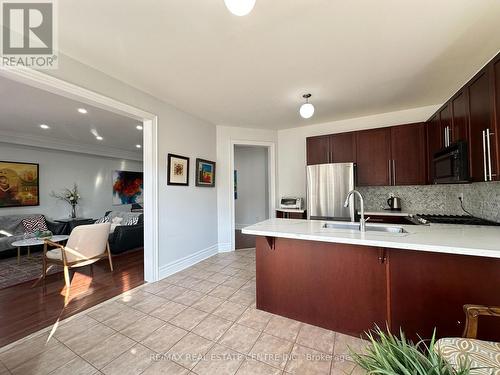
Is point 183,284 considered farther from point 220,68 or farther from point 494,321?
point 494,321

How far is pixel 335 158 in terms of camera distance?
12.0ft

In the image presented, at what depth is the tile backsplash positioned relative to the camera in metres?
2.36

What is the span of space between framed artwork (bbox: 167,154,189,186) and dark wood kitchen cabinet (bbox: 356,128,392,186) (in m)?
2.81

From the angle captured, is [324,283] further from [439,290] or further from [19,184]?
[19,184]

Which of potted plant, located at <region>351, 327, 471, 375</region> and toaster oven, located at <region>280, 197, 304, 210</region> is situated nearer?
potted plant, located at <region>351, 327, 471, 375</region>

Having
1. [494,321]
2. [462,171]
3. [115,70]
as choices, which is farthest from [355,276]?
[115,70]

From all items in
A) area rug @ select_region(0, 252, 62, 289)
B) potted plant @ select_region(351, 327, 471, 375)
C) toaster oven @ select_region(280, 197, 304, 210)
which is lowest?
area rug @ select_region(0, 252, 62, 289)

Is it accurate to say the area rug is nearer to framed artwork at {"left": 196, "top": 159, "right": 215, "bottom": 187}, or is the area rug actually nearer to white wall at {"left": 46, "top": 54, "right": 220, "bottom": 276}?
white wall at {"left": 46, "top": 54, "right": 220, "bottom": 276}

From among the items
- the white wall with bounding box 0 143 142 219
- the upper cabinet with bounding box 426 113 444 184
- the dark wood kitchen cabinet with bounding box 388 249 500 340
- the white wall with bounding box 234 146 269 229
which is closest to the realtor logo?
the dark wood kitchen cabinet with bounding box 388 249 500 340

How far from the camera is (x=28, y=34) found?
68.2 inches

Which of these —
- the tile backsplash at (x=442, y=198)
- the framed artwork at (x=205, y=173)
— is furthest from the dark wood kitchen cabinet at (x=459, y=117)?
the framed artwork at (x=205, y=173)

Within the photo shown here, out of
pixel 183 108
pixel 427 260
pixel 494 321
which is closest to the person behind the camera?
pixel 494 321

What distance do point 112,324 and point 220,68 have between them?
272 cm

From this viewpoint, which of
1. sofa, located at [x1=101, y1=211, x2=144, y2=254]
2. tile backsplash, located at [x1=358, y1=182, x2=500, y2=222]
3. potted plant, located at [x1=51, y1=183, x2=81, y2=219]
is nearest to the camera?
tile backsplash, located at [x1=358, y1=182, x2=500, y2=222]
